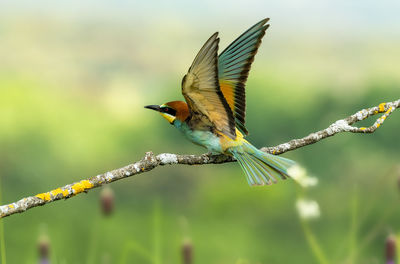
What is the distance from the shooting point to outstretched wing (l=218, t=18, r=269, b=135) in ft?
5.44

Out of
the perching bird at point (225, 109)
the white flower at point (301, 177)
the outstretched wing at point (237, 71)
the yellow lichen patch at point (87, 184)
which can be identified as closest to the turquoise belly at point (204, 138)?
the perching bird at point (225, 109)

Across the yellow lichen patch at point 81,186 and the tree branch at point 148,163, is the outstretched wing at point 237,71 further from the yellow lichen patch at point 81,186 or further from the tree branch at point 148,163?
the yellow lichen patch at point 81,186

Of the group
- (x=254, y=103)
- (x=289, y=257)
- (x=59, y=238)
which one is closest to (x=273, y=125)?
(x=254, y=103)

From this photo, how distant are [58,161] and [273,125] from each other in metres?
3.33

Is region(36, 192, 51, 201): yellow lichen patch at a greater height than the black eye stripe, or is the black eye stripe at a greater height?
region(36, 192, 51, 201): yellow lichen patch

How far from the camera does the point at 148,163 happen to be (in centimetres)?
126

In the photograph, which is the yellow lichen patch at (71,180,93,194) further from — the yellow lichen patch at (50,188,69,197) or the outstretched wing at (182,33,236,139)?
the outstretched wing at (182,33,236,139)

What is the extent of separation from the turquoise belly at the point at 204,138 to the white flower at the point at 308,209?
322 mm

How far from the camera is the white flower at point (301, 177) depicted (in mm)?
1582

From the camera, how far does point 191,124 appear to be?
168cm

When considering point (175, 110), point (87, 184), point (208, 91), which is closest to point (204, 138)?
point (175, 110)

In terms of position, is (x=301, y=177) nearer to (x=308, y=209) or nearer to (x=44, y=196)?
(x=308, y=209)

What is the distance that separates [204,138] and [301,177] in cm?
31

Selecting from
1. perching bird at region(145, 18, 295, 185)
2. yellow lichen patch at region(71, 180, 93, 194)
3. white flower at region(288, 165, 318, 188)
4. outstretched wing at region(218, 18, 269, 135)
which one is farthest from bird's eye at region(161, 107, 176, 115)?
yellow lichen patch at region(71, 180, 93, 194)
